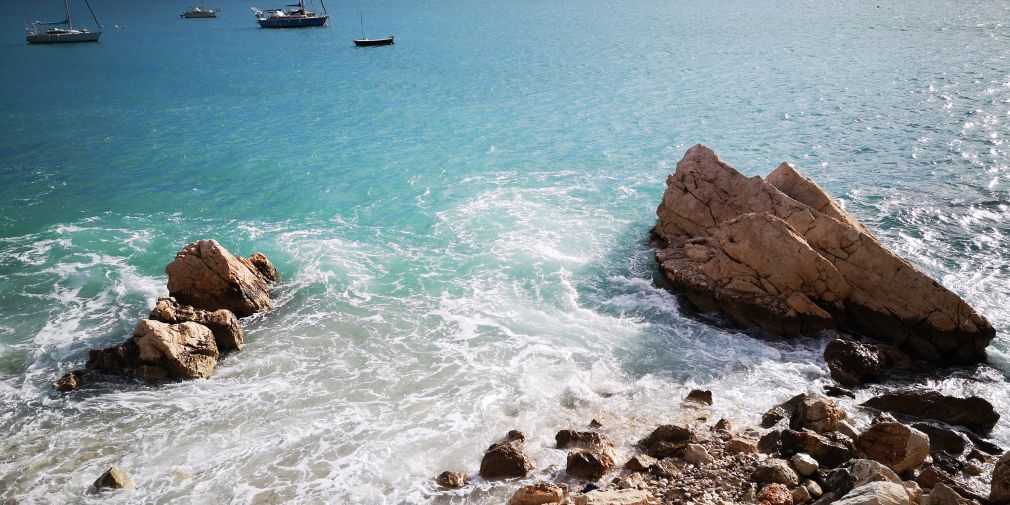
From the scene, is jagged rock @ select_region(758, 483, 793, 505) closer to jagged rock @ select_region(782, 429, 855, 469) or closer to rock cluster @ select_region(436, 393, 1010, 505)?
rock cluster @ select_region(436, 393, 1010, 505)

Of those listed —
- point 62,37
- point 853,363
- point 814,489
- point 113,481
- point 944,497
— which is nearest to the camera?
point 944,497

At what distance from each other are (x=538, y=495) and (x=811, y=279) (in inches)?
359

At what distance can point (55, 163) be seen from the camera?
95.3ft

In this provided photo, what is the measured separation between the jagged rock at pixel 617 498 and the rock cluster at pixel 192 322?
9.05m

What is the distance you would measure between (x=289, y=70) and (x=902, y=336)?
2078 inches

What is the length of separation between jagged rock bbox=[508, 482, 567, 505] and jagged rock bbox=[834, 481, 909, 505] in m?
3.70

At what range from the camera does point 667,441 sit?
10.5 meters

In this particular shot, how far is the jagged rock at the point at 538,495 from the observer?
9242 mm

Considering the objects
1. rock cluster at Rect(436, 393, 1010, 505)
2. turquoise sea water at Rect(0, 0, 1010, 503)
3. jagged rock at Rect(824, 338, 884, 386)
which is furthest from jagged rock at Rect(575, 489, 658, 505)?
jagged rock at Rect(824, 338, 884, 386)

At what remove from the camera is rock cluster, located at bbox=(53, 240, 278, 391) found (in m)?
13.4

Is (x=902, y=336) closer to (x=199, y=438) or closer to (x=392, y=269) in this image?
(x=392, y=269)

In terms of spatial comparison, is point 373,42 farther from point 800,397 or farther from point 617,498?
point 617,498

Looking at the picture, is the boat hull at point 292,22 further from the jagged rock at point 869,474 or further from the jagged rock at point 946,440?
the jagged rock at point 869,474

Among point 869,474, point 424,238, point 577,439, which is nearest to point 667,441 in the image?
point 577,439
